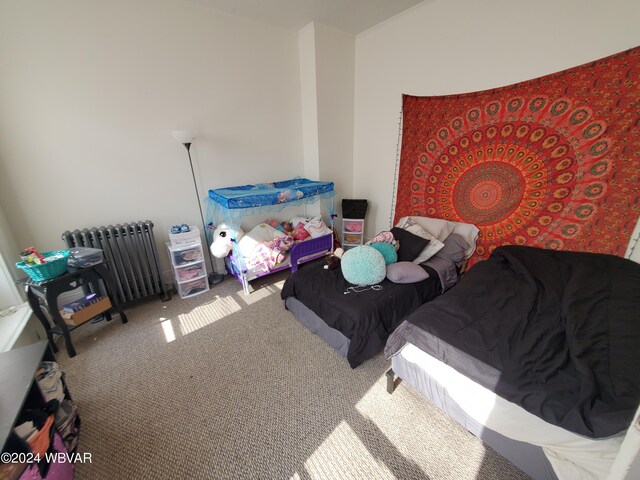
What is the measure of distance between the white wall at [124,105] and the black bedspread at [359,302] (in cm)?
168

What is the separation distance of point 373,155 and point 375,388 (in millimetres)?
2706

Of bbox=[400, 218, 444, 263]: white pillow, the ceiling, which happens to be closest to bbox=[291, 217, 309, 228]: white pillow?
bbox=[400, 218, 444, 263]: white pillow

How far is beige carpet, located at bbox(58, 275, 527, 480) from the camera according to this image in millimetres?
1193

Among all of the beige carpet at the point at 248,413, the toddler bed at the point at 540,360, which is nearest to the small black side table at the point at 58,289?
the beige carpet at the point at 248,413

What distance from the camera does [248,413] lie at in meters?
1.44

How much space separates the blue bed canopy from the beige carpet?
1.09 m

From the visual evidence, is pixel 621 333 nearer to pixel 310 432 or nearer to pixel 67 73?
pixel 310 432

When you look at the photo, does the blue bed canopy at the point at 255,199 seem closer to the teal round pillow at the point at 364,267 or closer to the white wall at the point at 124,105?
A: the white wall at the point at 124,105

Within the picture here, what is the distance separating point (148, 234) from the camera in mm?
2400

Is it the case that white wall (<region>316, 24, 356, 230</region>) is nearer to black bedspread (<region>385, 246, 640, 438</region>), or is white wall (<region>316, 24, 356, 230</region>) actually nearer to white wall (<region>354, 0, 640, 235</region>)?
white wall (<region>354, 0, 640, 235</region>)

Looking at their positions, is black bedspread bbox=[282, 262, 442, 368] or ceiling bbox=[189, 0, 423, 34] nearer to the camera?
black bedspread bbox=[282, 262, 442, 368]

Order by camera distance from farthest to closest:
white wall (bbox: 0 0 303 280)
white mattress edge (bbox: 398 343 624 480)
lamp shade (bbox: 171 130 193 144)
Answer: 1. lamp shade (bbox: 171 130 193 144)
2. white wall (bbox: 0 0 303 280)
3. white mattress edge (bbox: 398 343 624 480)

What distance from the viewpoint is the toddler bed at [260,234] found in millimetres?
2502

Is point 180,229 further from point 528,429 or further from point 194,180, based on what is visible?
point 528,429
